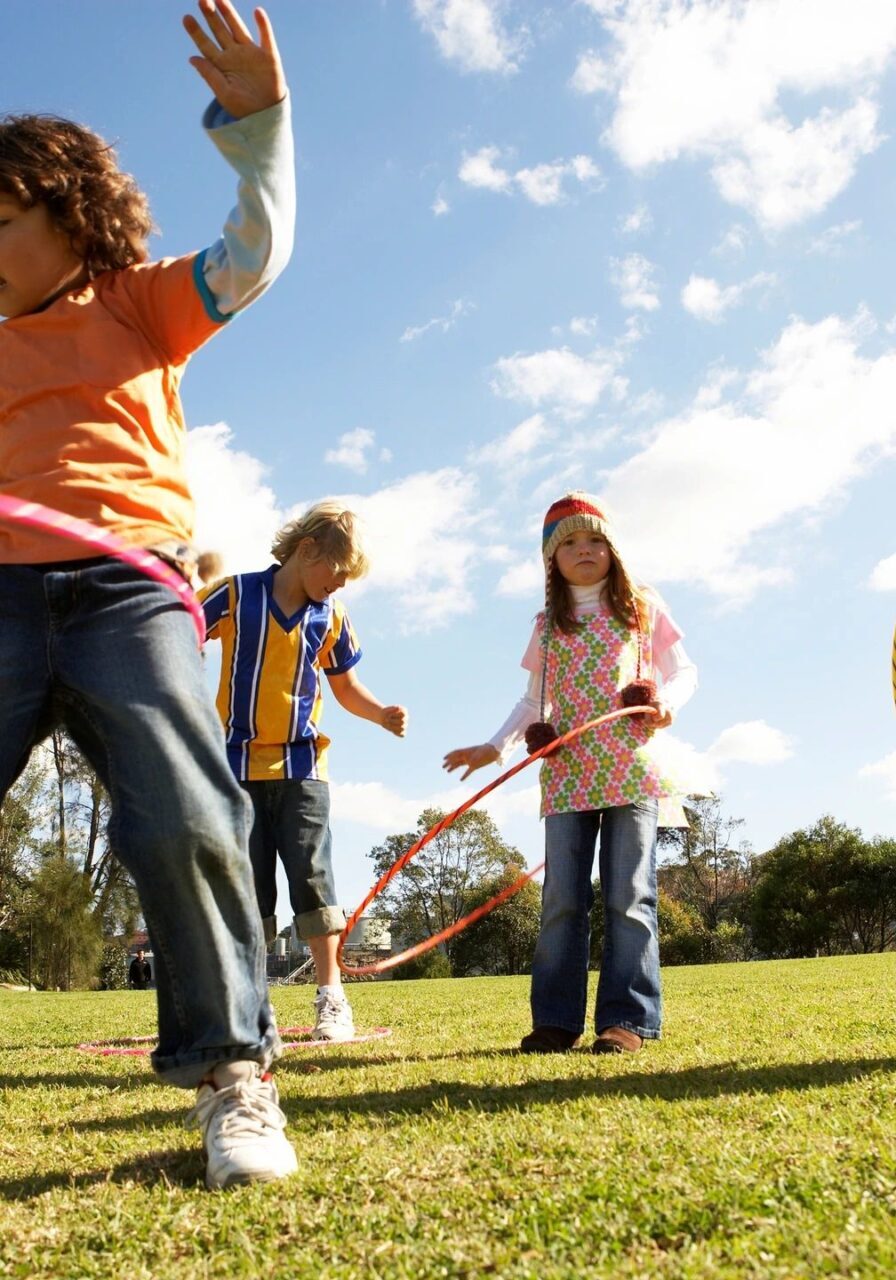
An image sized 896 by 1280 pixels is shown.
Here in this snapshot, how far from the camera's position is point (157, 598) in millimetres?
2414

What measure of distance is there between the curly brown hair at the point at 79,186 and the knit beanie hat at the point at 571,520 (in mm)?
2585

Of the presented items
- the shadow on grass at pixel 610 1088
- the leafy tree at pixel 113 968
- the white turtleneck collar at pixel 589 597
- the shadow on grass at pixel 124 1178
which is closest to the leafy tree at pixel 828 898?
the leafy tree at pixel 113 968

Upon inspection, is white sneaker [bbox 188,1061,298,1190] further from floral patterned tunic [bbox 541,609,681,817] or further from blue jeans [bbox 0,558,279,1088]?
floral patterned tunic [bbox 541,609,681,817]

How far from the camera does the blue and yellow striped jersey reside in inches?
200

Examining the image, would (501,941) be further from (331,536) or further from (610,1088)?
(610,1088)

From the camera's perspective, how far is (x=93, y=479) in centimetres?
240

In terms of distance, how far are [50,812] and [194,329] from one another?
32.2 m

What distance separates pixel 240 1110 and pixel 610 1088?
1.26 metres

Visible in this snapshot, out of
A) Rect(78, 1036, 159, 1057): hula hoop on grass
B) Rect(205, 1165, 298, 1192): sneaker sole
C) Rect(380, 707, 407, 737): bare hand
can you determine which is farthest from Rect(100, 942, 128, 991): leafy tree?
Rect(205, 1165, 298, 1192): sneaker sole

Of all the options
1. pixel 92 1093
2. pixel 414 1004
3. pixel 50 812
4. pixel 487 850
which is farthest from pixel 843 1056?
pixel 487 850

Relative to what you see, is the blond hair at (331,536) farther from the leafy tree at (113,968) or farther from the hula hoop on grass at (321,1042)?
the leafy tree at (113,968)

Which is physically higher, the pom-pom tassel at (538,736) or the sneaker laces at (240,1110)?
the pom-pom tassel at (538,736)

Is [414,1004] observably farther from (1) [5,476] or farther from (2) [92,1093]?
(1) [5,476]

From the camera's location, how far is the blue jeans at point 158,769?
7.49ft
